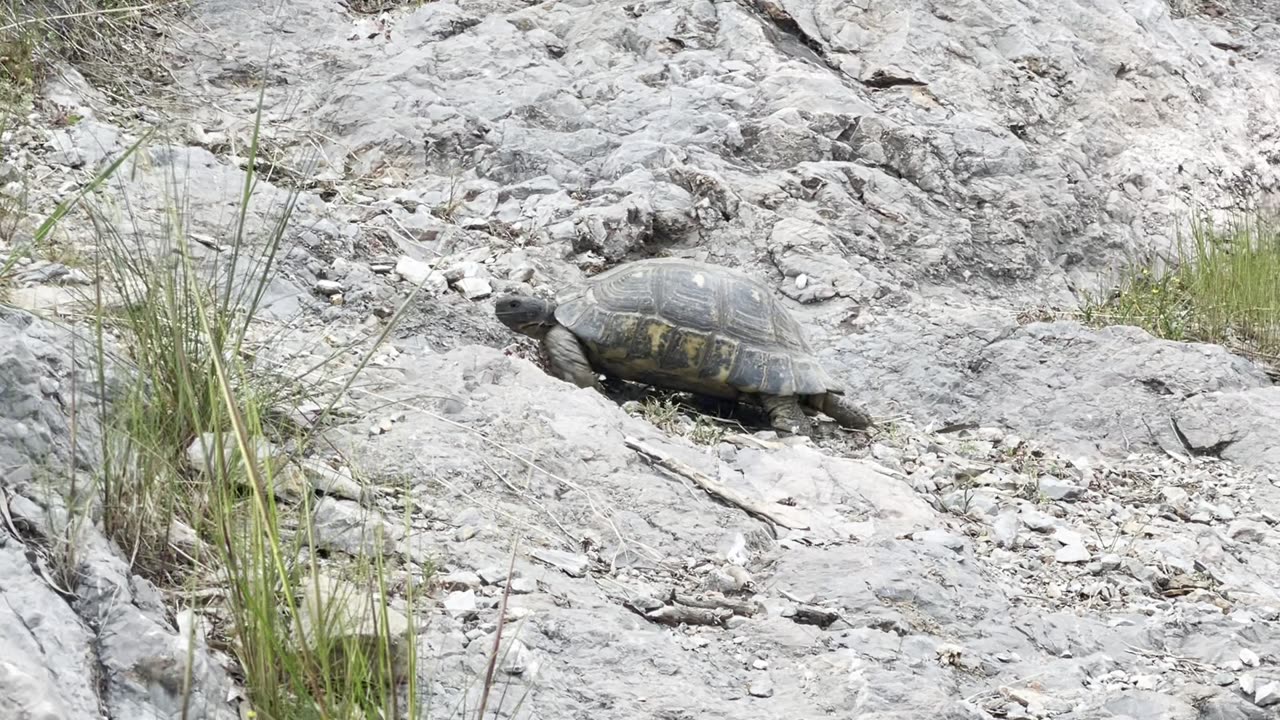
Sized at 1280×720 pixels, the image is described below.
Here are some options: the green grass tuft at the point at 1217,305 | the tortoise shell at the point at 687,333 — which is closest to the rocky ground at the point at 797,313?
the tortoise shell at the point at 687,333

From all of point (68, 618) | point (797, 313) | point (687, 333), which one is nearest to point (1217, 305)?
point (797, 313)

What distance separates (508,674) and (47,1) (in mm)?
5288

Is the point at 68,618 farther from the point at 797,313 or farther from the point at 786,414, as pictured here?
the point at 797,313

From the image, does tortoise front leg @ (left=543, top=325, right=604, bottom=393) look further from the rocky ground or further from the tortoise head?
the rocky ground

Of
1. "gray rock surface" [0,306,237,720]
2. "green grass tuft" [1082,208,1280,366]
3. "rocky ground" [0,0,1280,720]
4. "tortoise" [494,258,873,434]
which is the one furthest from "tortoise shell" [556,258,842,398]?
"gray rock surface" [0,306,237,720]

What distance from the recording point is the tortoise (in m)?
5.65

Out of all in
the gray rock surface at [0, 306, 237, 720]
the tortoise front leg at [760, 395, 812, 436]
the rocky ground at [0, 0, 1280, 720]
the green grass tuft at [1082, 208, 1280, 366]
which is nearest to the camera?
the gray rock surface at [0, 306, 237, 720]

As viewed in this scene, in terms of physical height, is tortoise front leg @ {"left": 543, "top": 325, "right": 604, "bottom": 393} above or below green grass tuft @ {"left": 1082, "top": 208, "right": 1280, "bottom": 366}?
below

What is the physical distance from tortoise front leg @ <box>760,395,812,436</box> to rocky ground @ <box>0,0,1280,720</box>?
0.49ft

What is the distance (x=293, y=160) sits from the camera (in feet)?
21.6

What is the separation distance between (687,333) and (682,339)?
0.03 m

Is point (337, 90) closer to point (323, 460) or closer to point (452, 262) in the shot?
point (452, 262)

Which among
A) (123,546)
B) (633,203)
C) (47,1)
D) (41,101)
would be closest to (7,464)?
(123,546)

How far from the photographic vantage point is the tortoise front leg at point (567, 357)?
5617mm
